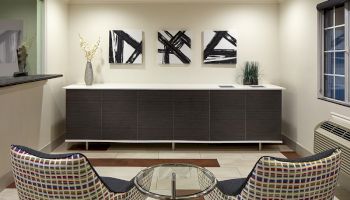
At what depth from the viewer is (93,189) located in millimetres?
2061

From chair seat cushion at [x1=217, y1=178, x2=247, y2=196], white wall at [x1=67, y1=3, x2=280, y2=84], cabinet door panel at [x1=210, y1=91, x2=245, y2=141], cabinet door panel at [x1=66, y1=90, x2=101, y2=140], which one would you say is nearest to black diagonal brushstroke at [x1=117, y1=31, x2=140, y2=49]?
white wall at [x1=67, y1=3, x2=280, y2=84]

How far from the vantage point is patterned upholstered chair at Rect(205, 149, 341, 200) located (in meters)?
1.92

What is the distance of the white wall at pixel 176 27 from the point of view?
5812 millimetres

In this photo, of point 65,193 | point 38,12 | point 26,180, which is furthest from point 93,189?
point 38,12

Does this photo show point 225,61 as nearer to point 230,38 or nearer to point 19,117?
point 230,38

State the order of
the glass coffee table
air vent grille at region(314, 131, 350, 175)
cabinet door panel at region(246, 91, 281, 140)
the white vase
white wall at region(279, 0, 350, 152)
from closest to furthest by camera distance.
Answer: the glass coffee table, air vent grille at region(314, 131, 350, 175), white wall at region(279, 0, 350, 152), cabinet door panel at region(246, 91, 281, 140), the white vase

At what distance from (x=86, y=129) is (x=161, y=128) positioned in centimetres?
110

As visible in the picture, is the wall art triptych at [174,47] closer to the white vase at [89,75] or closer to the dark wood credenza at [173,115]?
the white vase at [89,75]

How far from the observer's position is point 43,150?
16.1ft

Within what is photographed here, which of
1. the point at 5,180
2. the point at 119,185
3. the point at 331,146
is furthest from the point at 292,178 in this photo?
the point at 5,180

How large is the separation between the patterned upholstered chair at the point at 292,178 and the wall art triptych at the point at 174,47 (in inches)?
154

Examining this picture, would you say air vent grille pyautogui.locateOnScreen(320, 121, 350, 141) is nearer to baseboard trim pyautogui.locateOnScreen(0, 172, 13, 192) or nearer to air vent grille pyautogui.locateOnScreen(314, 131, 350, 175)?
air vent grille pyautogui.locateOnScreen(314, 131, 350, 175)

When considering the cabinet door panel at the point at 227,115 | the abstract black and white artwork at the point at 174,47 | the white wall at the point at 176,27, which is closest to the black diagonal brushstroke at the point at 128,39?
the white wall at the point at 176,27

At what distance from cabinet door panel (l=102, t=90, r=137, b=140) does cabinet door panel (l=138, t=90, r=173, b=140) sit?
10 centimetres
